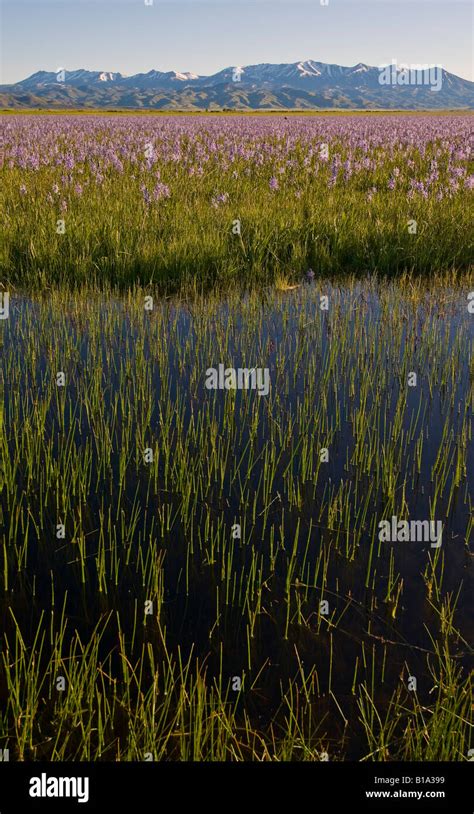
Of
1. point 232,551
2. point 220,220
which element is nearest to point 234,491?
point 232,551

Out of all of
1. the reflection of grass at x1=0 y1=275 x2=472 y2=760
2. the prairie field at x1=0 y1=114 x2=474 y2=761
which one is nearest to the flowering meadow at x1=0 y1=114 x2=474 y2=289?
the prairie field at x1=0 y1=114 x2=474 y2=761

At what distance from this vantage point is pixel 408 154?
54.4 feet

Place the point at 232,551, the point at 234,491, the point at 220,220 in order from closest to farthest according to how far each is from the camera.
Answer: the point at 232,551, the point at 234,491, the point at 220,220

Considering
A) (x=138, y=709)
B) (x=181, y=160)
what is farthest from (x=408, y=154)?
(x=138, y=709)

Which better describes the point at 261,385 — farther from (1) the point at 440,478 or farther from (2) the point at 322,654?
(2) the point at 322,654

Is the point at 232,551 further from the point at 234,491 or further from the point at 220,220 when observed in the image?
the point at 220,220

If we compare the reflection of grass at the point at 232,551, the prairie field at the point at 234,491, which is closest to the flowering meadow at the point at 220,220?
the prairie field at the point at 234,491

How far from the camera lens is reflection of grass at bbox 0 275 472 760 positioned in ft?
7.97

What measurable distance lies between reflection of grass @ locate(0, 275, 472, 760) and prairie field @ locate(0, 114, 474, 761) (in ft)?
0.05

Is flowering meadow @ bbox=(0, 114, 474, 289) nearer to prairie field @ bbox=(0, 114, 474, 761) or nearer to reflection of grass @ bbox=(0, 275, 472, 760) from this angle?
prairie field @ bbox=(0, 114, 474, 761)

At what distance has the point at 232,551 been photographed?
3.34m

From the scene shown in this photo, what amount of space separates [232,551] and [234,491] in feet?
2.14

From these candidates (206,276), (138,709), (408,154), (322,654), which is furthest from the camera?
(408,154)

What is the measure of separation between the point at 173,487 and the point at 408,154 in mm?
15506
